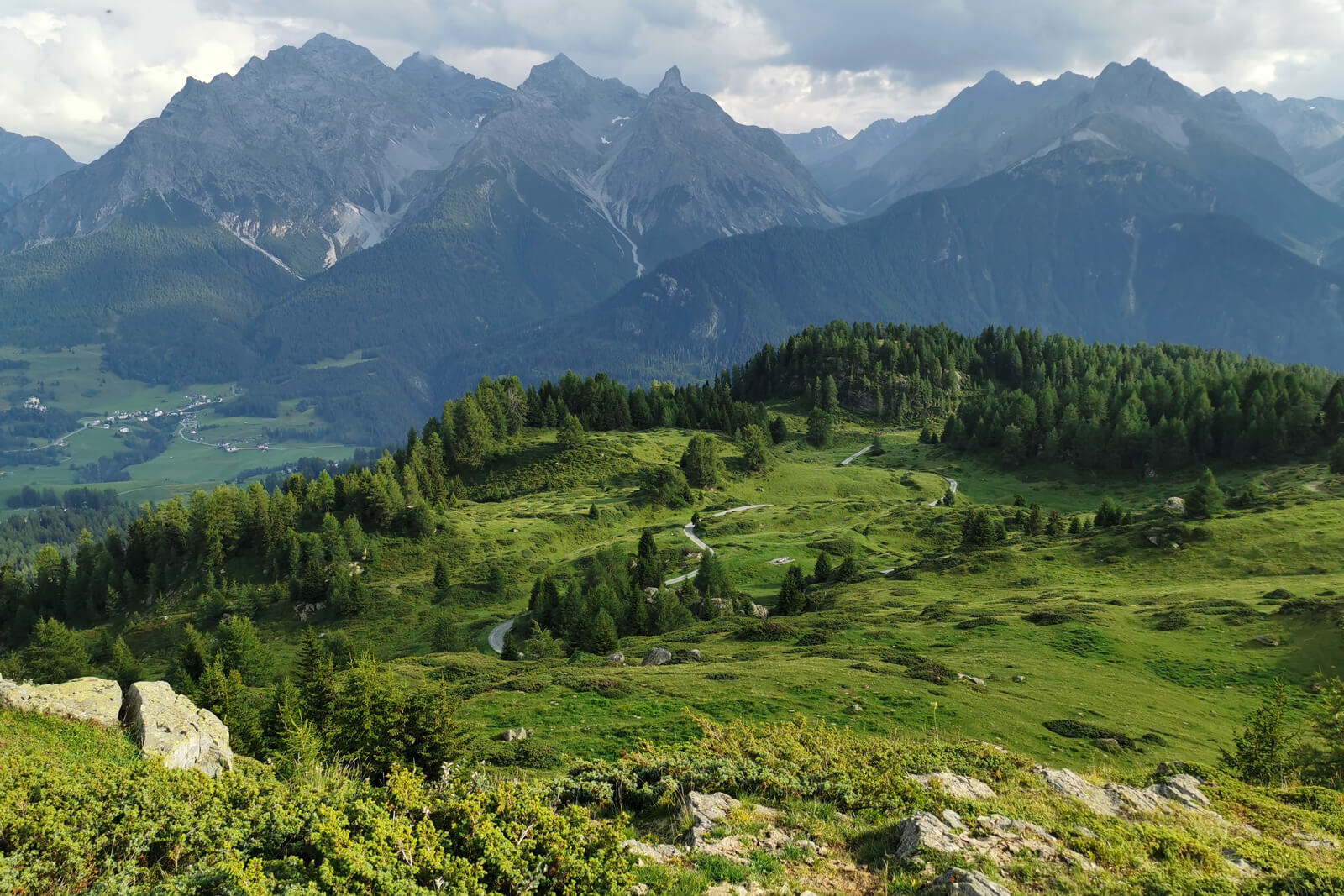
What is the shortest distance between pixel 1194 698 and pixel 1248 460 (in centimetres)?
13582

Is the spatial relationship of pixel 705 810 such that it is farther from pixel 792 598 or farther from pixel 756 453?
pixel 756 453

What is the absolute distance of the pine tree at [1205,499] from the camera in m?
84.3

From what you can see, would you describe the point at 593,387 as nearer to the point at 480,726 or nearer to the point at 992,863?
the point at 480,726

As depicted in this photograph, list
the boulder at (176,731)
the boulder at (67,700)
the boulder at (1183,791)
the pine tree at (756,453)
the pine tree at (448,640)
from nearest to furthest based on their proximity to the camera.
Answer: the boulder at (1183,791), the boulder at (176,731), the boulder at (67,700), the pine tree at (448,640), the pine tree at (756,453)

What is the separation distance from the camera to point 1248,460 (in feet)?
488

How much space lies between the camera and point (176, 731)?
26250 mm

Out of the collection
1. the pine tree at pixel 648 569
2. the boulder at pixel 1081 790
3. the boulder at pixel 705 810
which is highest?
the boulder at pixel 705 810

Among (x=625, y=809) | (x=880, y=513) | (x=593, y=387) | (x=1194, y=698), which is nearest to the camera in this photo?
(x=625, y=809)

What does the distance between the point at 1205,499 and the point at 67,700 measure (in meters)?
106

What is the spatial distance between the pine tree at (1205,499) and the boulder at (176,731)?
100697 mm

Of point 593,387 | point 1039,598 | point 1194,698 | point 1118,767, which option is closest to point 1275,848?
point 1118,767

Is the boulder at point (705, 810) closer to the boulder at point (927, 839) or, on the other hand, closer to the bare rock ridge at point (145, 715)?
the boulder at point (927, 839)

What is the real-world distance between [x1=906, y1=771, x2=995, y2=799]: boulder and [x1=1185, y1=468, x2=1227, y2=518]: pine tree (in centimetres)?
7991

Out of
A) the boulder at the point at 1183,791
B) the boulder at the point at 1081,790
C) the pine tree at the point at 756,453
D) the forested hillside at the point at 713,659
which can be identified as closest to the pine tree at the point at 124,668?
the forested hillside at the point at 713,659
